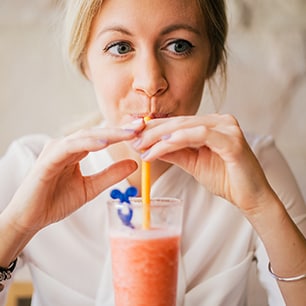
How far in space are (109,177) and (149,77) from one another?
0.80ft

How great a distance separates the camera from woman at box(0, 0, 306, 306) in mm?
1137

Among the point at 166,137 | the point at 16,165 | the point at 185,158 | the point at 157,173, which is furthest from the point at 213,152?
the point at 16,165

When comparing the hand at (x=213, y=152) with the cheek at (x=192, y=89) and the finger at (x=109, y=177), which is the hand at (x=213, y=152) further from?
the cheek at (x=192, y=89)

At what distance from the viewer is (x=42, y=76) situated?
7.37 feet

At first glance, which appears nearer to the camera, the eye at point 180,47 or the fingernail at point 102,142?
the fingernail at point 102,142

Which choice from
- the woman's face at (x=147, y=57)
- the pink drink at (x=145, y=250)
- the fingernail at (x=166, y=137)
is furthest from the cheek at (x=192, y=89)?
the pink drink at (x=145, y=250)

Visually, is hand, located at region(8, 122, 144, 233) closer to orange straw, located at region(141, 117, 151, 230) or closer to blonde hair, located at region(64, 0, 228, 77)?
orange straw, located at region(141, 117, 151, 230)

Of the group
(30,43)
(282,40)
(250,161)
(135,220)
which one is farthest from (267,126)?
(135,220)

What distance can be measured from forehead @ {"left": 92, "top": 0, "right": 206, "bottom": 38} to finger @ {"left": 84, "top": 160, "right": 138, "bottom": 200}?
0.33m

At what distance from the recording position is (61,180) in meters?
1.24

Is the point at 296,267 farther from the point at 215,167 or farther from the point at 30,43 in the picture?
the point at 30,43

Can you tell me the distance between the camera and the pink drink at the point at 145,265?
101 cm

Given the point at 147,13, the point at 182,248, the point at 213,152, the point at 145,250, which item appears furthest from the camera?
the point at 182,248

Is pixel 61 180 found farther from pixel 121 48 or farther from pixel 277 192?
pixel 277 192
